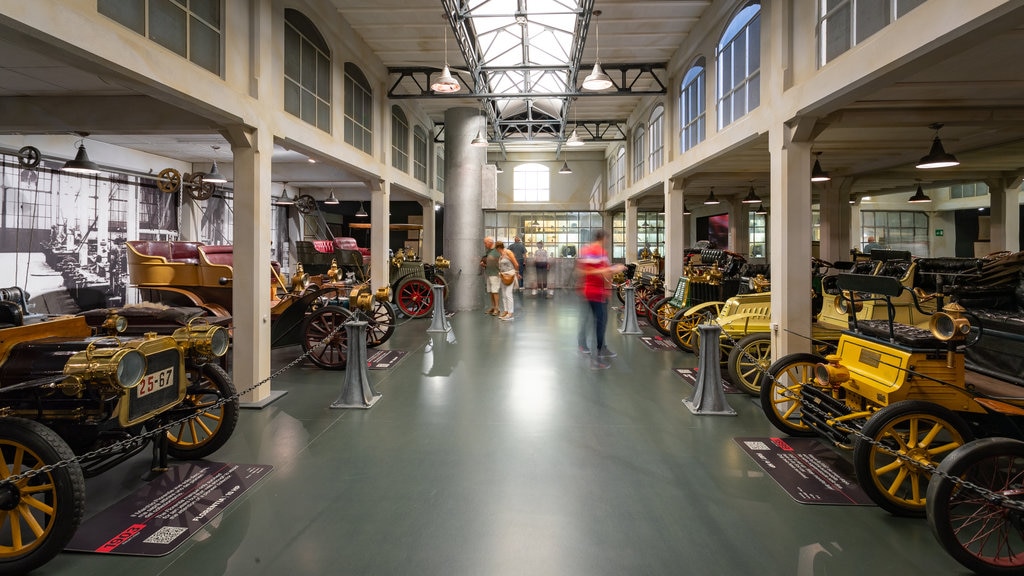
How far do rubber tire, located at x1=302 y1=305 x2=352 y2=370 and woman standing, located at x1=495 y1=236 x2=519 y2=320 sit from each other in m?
4.67

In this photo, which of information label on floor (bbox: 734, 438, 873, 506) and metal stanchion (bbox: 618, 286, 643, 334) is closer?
information label on floor (bbox: 734, 438, 873, 506)

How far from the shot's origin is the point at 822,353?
214 inches

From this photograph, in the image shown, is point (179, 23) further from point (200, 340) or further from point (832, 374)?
point (832, 374)

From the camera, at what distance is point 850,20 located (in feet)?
13.6

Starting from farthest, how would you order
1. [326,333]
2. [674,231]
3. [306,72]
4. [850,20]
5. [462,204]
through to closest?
[462,204] < [674,231] < [326,333] < [306,72] < [850,20]

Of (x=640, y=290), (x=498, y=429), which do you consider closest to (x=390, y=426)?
(x=498, y=429)

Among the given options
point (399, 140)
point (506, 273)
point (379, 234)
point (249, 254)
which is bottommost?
point (506, 273)

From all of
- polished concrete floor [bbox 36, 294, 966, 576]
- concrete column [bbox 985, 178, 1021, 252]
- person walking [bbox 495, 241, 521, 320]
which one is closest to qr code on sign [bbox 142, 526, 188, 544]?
polished concrete floor [bbox 36, 294, 966, 576]

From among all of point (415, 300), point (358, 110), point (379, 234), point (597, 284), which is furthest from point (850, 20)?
point (415, 300)

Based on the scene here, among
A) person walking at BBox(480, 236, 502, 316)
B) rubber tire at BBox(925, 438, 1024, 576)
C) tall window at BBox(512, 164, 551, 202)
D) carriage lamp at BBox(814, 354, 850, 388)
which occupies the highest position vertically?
tall window at BBox(512, 164, 551, 202)

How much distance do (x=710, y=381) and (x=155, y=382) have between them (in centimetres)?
450

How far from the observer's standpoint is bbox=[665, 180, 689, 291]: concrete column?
988cm

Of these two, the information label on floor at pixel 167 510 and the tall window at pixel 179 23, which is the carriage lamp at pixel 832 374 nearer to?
the information label on floor at pixel 167 510

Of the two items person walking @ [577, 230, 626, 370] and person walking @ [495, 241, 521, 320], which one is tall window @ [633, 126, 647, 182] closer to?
person walking @ [495, 241, 521, 320]
